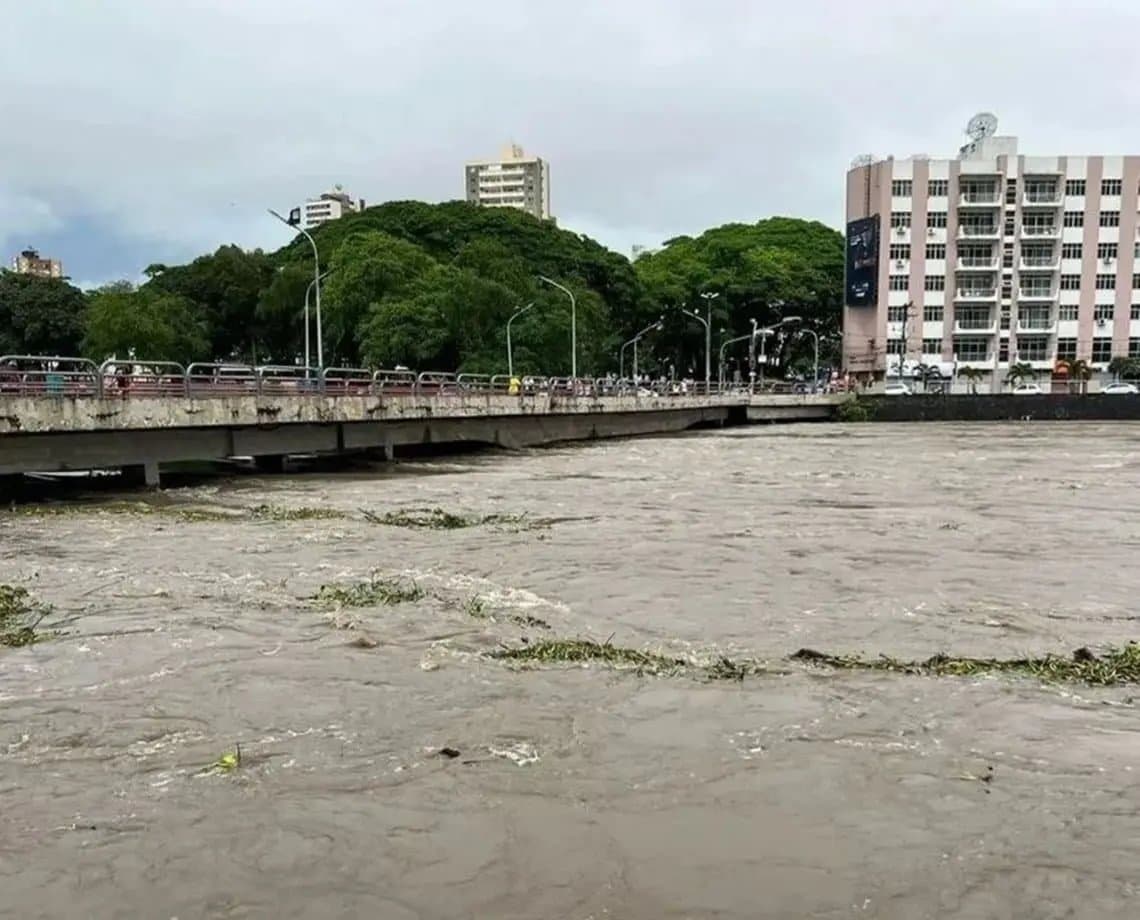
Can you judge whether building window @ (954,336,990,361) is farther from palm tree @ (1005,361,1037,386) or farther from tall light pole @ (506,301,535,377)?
tall light pole @ (506,301,535,377)

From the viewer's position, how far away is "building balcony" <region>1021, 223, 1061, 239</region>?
92.4 m

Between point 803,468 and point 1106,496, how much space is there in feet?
37.6

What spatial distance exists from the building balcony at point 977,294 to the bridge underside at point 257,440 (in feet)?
180

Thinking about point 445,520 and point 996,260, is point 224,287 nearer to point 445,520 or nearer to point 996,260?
point 445,520

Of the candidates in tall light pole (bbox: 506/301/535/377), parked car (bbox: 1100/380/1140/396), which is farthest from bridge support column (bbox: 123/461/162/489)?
parked car (bbox: 1100/380/1140/396)

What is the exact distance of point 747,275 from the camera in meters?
93.4

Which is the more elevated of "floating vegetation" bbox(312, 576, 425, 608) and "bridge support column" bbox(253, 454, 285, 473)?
"floating vegetation" bbox(312, 576, 425, 608)

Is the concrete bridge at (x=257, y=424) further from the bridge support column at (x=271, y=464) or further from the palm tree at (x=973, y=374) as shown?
the palm tree at (x=973, y=374)

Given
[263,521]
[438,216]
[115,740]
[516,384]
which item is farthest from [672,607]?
[438,216]

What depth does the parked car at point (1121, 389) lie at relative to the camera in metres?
80.8

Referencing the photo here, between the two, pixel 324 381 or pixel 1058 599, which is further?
pixel 324 381

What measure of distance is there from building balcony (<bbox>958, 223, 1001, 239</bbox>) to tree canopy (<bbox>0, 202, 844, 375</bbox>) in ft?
40.6

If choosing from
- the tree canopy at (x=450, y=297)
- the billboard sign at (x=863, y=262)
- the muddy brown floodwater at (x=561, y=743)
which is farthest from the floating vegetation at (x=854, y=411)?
the muddy brown floodwater at (x=561, y=743)

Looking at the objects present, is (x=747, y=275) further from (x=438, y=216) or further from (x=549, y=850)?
(x=549, y=850)
